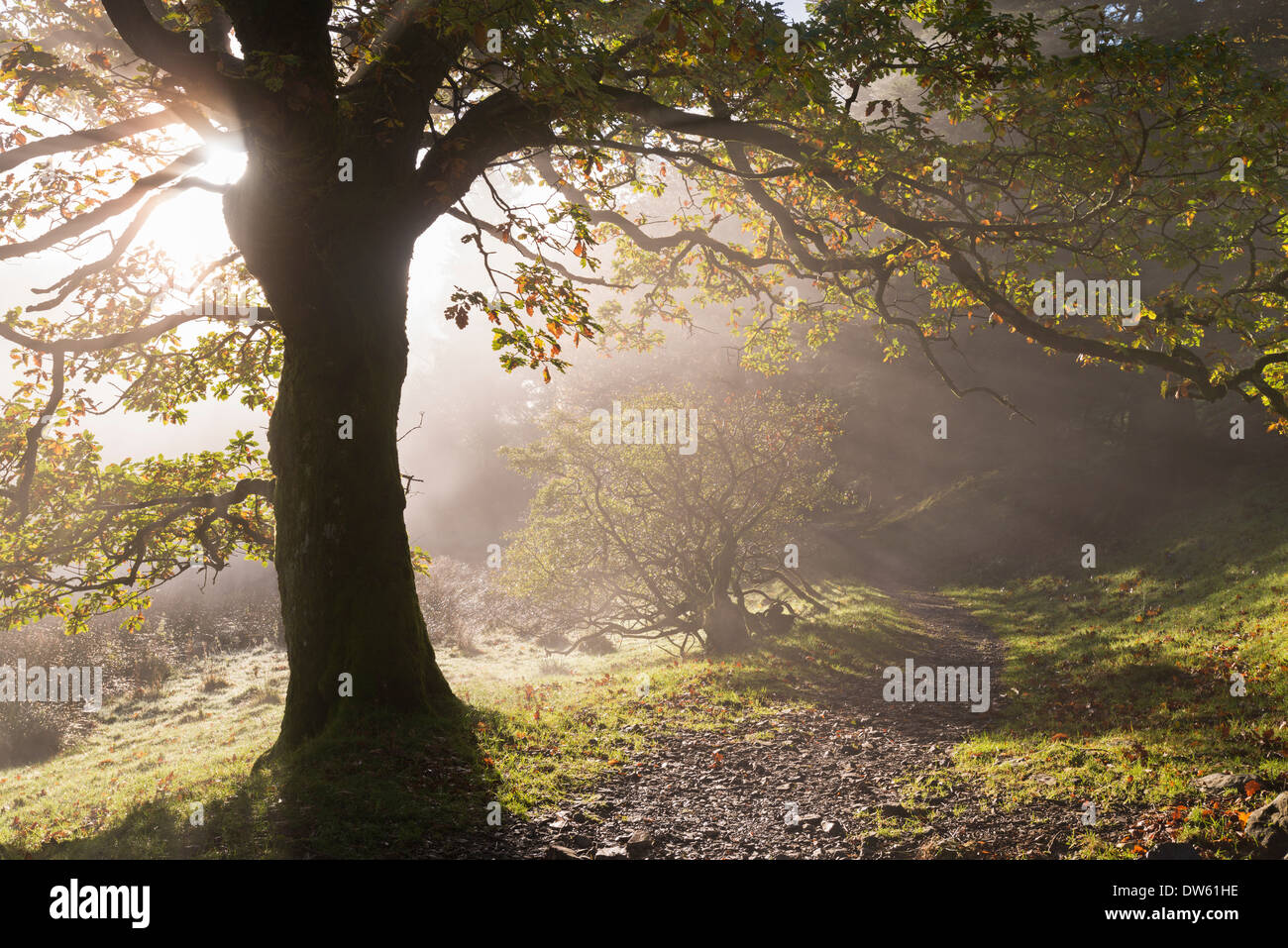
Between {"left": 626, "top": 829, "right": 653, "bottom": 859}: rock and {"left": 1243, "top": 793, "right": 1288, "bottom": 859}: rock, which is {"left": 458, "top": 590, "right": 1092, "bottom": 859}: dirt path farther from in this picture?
{"left": 1243, "top": 793, "right": 1288, "bottom": 859}: rock

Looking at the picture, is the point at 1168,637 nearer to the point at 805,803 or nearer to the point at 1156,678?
the point at 1156,678

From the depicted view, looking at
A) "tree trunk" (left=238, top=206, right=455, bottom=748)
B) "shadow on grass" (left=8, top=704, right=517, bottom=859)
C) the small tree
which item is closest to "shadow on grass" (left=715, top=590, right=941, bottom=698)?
the small tree

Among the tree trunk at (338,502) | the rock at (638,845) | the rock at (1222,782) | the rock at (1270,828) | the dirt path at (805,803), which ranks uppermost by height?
A: the tree trunk at (338,502)

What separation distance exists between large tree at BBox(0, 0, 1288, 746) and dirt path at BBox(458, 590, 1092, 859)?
8.41ft

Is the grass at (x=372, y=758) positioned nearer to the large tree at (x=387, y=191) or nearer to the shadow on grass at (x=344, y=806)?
the shadow on grass at (x=344, y=806)

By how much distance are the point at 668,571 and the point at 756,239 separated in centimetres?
821

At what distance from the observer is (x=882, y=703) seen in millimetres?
11812

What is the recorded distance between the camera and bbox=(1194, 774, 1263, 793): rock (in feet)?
21.1

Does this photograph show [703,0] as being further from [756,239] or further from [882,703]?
[882,703]

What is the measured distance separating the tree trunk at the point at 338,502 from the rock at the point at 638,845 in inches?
110

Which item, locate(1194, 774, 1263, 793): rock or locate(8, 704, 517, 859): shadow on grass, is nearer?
locate(8, 704, 517, 859): shadow on grass

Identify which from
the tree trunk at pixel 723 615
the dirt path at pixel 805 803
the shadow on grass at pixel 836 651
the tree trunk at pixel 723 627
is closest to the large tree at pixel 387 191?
the dirt path at pixel 805 803

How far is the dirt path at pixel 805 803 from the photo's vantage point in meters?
6.04

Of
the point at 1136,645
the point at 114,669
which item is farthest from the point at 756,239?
the point at 114,669
